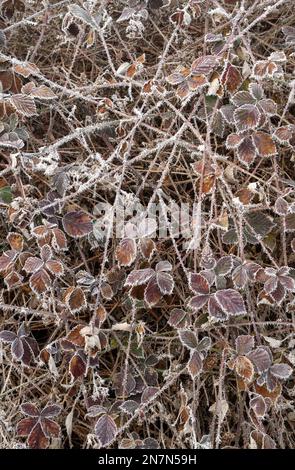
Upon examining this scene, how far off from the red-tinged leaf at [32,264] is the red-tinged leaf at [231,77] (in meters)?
0.54

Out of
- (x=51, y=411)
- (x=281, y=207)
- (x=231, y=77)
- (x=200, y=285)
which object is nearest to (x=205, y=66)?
(x=231, y=77)

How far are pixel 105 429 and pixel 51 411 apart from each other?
13 cm

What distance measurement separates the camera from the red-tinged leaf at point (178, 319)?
4.06ft

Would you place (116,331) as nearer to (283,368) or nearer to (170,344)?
(170,344)

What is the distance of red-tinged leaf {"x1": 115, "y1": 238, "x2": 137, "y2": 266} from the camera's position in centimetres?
121

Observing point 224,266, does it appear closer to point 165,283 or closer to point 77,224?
point 165,283


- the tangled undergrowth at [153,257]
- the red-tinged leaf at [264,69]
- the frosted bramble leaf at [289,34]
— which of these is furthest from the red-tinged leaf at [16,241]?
the frosted bramble leaf at [289,34]

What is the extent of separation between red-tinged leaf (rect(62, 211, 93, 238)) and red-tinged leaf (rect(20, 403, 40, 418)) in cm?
36

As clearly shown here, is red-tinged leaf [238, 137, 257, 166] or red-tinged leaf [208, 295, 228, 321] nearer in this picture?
red-tinged leaf [208, 295, 228, 321]

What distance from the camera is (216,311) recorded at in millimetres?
1171

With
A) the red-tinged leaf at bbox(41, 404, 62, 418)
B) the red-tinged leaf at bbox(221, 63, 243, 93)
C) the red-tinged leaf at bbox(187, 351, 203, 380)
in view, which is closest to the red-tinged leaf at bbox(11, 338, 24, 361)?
the red-tinged leaf at bbox(41, 404, 62, 418)

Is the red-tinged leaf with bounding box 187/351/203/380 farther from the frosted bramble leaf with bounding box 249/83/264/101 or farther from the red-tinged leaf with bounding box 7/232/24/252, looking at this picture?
the frosted bramble leaf with bounding box 249/83/264/101

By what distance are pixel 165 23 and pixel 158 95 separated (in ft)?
1.22

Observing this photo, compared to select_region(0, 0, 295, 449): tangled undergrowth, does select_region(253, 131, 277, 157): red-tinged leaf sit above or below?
above
